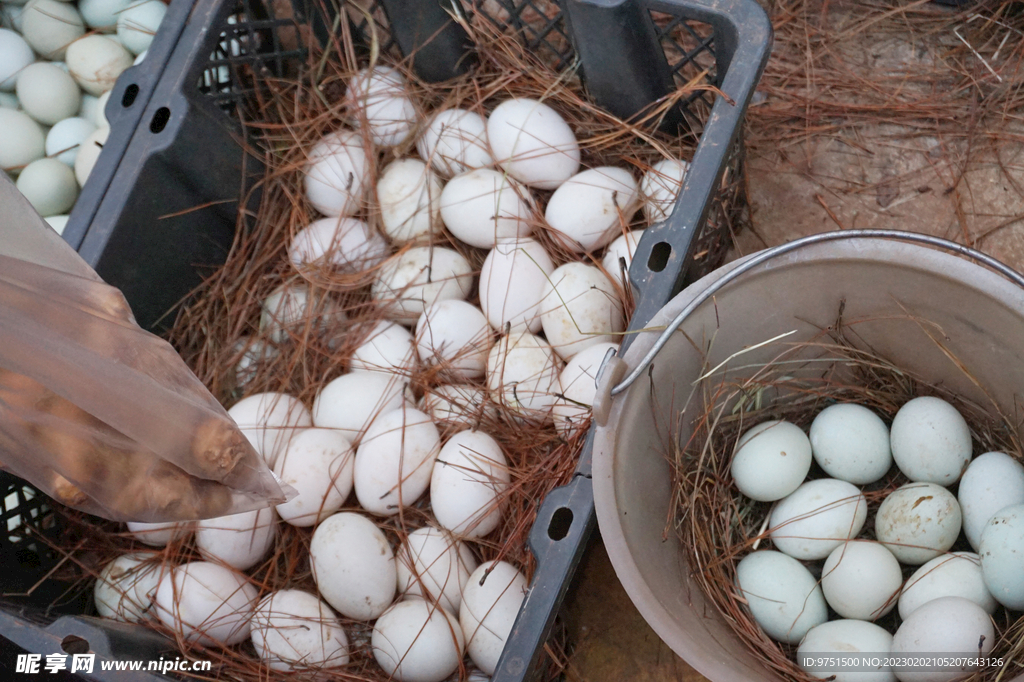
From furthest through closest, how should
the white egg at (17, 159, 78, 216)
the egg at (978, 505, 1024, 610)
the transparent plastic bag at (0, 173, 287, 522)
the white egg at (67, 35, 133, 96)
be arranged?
the white egg at (67, 35, 133, 96), the white egg at (17, 159, 78, 216), the egg at (978, 505, 1024, 610), the transparent plastic bag at (0, 173, 287, 522)

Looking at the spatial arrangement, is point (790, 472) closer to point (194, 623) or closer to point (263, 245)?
point (194, 623)

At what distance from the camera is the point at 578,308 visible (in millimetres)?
1382

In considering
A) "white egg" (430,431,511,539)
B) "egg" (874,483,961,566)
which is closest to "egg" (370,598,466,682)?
"white egg" (430,431,511,539)

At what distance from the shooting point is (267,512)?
1406 mm

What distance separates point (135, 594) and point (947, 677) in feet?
4.27

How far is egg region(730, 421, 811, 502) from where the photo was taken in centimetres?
124

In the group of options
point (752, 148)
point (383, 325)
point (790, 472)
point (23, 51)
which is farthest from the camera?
point (23, 51)

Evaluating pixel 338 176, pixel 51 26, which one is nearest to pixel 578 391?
pixel 338 176

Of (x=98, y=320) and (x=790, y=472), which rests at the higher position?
(x=98, y=320)

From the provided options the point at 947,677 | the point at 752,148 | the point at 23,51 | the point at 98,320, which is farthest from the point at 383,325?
the point at 23,51

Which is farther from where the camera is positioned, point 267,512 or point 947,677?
point 267,512

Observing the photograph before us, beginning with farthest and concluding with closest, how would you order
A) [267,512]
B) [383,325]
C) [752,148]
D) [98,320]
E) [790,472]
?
[752,148] < [383,325] < [267,512] < [790,472] < [98,320]

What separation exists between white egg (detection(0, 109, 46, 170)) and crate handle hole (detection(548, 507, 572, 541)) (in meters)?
1.53

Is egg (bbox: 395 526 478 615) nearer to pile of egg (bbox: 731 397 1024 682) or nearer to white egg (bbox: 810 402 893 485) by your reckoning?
pile of egg (bbox: 731 397 1024 682)
